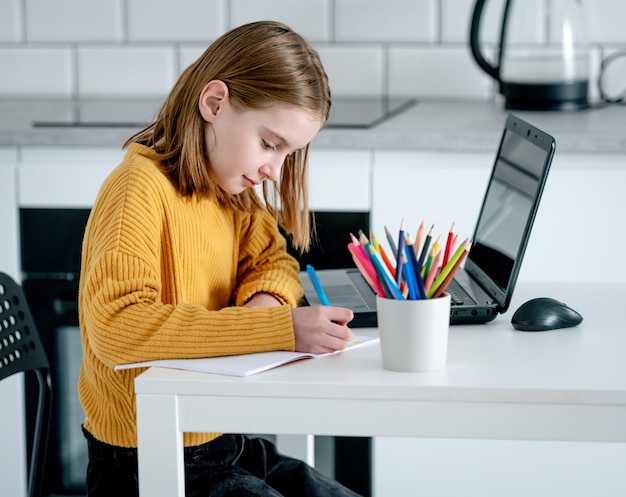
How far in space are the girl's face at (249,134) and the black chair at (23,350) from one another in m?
0.33

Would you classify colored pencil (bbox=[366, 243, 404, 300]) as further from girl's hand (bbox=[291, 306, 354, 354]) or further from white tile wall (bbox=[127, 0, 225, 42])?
white tile wall (bbox=[127, 0, 225, 42])

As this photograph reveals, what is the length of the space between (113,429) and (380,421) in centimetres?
44

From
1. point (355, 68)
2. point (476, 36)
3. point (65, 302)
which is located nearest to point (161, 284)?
point (65, 302)

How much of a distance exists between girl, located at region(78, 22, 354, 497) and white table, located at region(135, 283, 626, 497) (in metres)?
0.08

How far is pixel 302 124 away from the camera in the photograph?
1254 millimetres

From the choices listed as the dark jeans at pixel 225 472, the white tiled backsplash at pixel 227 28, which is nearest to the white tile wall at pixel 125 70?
the white tiled backsplash at pixel 227 28

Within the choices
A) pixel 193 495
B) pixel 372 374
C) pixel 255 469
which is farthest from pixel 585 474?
pixel 372 374

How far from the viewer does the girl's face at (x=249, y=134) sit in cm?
125

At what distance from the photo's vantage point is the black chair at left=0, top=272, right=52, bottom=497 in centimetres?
133

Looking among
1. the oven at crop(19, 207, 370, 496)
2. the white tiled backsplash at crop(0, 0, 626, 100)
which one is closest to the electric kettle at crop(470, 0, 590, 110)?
the white tiled backsplash at crop(0, 0, 626, 100)

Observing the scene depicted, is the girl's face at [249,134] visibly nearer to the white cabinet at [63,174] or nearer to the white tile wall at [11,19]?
the white cabinet at [63,174]

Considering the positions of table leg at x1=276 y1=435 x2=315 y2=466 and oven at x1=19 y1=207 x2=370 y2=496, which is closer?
table leg at x1=276 y1=435 x2=315 y2=466

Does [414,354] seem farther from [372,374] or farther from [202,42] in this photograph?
[202,42]

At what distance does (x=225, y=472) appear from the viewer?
1.24 metres
